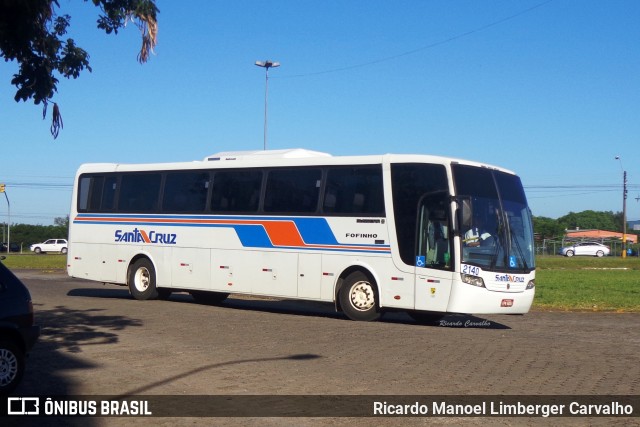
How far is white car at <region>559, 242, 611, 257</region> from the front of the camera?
87.1 m

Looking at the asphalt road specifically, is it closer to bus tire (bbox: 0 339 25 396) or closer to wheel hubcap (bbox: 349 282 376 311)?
bus tire (bbox: 0 339 25 396)

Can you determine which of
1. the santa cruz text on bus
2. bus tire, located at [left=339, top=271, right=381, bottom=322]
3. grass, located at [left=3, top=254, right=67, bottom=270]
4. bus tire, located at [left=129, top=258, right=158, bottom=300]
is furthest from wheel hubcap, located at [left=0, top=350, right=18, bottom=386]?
grass, located at [left=3, top=254, right=67, bottom=270]

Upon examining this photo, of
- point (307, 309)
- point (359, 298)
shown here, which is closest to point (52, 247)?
point (307, 309)

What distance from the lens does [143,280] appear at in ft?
76.3

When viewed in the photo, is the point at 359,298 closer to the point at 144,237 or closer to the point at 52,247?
the point at 144,237

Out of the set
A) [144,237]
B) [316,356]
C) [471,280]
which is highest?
[144,237]

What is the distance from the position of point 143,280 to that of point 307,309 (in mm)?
4396

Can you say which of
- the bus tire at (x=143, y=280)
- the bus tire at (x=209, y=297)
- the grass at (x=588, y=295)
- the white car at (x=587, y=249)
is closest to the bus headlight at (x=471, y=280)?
the grass at (x=588, y=295)

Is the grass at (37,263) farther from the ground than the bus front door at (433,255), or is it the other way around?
the bus front door at (433,255)

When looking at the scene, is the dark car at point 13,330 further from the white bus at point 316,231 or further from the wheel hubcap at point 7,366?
the white bus at point 316,231

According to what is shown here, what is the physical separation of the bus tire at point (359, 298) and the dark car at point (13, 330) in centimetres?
1021

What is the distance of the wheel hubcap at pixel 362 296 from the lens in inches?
736

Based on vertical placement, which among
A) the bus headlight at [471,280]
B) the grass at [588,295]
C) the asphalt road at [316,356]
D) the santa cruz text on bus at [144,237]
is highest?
the santa cruz text on bus at [144,237]

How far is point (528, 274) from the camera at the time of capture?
1794 centimetres
